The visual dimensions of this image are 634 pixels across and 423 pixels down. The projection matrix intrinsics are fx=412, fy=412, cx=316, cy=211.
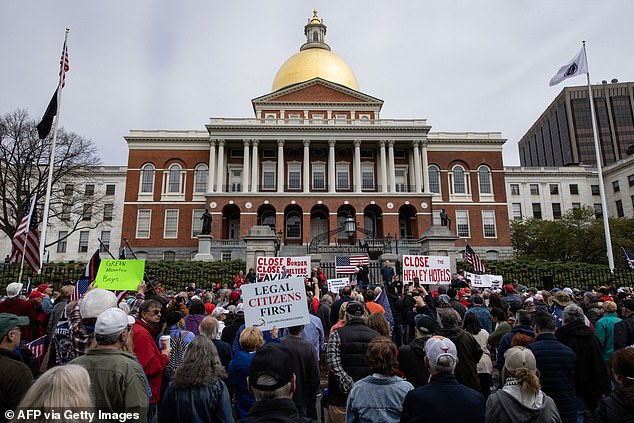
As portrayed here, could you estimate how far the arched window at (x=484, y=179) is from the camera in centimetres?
5019

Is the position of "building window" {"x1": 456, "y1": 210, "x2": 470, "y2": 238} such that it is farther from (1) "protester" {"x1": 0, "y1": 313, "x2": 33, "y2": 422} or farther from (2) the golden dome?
(1) "protester" {"x1": 0, "y1": 313, "x2": 33, "y2": 422}

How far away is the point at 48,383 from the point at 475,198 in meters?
51.9

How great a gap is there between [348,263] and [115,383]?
15511 millimetres

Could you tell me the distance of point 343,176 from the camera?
4888 centimetres

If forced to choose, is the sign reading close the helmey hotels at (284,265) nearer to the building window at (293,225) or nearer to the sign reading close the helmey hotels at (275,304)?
the sign reading close the helmey hotels at (275,304)

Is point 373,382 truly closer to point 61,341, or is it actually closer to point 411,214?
point 61,341

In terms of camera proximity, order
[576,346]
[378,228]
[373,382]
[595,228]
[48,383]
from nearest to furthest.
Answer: [48,383] → [373,382] → [576,346] → [595,228] → [378,228]

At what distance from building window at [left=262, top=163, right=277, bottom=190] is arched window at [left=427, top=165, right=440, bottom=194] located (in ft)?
61.1

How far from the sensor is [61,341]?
5.04 m

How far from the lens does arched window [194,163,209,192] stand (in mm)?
48469

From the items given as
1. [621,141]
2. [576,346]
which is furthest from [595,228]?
[621,141]

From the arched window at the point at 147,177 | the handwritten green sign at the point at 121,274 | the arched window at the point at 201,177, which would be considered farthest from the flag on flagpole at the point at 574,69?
the arched window at the point at 147,177

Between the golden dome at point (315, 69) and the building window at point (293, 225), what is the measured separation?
18.8 metres

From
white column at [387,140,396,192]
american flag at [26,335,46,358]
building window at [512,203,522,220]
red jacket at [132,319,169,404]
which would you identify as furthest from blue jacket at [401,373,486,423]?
building window at [512,203,522,220]
